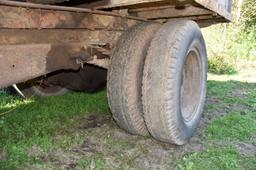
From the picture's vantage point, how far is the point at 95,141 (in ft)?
10.5

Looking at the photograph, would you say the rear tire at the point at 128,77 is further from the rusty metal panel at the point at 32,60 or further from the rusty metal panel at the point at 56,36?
the rusty metal panel at the point at 32,60

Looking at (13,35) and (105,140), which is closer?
(13,35)

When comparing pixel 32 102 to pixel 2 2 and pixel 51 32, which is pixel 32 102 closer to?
pixel 51 32

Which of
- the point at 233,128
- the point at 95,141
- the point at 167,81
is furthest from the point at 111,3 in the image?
the point at 233,128

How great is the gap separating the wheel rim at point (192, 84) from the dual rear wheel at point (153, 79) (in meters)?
0.19

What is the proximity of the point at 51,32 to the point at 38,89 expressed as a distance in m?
2.06

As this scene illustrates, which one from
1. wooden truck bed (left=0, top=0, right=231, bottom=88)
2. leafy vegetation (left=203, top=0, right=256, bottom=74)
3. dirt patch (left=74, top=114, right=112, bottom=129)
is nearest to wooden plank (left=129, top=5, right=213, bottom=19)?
wooden truck bed (left=0, top=0, right=231, bottom=88)

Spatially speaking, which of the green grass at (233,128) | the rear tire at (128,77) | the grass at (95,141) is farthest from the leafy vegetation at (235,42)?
the rear tire at (128,77)

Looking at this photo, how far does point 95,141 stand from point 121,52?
83 cm

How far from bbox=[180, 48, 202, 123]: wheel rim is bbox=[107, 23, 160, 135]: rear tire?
0.61 m

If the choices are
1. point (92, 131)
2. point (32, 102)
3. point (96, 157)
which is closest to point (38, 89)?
point (32, 102)

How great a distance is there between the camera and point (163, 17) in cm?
378

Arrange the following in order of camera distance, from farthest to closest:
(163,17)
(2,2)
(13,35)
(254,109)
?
(254,109) < (163,17) < (13,35) < (2,2)

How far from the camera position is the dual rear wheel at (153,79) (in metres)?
2.80
